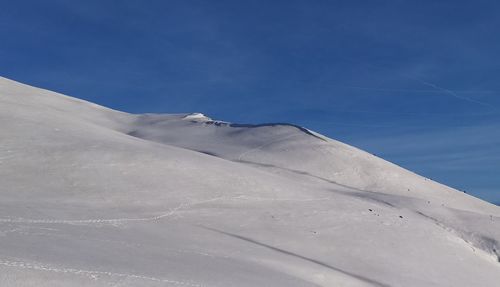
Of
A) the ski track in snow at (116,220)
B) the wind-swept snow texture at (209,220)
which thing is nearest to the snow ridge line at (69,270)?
the wind-swept snow texture at (209,220)

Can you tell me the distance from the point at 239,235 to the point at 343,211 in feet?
14.2

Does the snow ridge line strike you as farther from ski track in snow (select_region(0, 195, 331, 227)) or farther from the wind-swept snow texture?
ski track in snow (select_region(0, 195, 331, 227))

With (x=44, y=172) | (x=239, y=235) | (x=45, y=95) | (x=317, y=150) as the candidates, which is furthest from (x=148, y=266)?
(x=45, y=95)

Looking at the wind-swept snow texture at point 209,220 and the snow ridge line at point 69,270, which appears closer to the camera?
the snow ridge line at point 69,270

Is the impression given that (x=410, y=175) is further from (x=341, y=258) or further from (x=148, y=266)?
(x=148, y=266)

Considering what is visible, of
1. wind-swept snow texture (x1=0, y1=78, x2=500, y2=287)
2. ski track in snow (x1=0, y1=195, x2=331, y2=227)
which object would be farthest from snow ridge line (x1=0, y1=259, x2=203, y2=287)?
ski track in snow (x1=0, y1=195, x2=331, y2=227)

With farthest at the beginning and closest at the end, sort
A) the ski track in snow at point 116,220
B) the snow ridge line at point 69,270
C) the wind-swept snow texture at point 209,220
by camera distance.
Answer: the ski track in snow at point 116,220 → the wind-swept snow texture at point 209,220 → the snow ridge line at point 69,270

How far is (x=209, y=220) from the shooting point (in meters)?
14.4

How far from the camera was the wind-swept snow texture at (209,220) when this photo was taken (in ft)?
30.9

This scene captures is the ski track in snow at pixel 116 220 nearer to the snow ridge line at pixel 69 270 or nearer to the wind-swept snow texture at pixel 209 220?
the wind-swept snow texture at pixel 209 220

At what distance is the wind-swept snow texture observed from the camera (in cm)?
941

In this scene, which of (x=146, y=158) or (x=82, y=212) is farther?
(x=146, y=158)

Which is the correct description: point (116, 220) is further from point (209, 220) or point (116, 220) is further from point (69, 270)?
point (69, 270)

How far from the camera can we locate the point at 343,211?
16.8 metres
